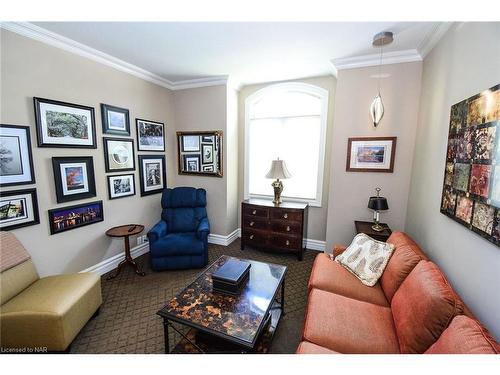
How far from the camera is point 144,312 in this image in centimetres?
207

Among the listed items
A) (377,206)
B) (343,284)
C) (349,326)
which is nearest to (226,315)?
(349,326)

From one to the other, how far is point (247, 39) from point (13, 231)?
9.36ft

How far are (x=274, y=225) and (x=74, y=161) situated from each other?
8.50ft

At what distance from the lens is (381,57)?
244cm

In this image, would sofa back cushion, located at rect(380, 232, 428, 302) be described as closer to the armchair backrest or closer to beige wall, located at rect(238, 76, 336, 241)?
beige wall, located at rect(238, 76, 336, 241)

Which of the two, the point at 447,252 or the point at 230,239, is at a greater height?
the point at 447,252

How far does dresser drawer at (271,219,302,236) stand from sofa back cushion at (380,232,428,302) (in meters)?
1.32

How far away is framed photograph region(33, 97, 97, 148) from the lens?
2.05 m

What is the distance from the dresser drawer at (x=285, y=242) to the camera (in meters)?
3.06

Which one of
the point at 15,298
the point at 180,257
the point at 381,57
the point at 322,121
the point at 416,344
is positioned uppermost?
the point at 381,57

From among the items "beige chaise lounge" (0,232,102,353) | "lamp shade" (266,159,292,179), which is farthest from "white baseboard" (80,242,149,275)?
"lamp shade" (266,159,292,179)
